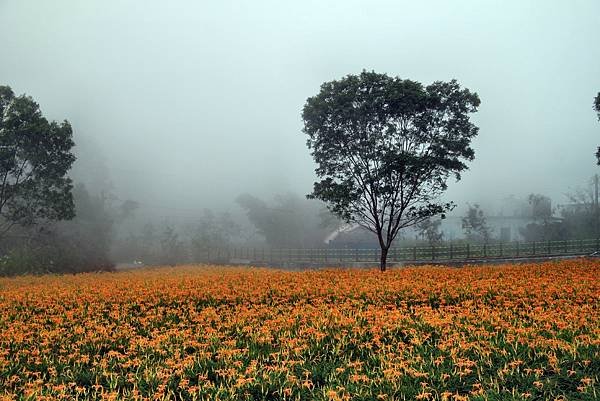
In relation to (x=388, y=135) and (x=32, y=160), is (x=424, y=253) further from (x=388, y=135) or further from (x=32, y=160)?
(x=32, y=160)

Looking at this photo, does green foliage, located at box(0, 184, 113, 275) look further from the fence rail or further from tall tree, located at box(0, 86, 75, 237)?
the fence rail

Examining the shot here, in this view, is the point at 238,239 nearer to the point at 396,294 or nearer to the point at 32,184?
the point at 32,184

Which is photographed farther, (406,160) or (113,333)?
(406,160)

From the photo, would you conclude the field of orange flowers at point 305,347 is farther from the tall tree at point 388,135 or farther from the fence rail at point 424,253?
the fence rail at point 424,253

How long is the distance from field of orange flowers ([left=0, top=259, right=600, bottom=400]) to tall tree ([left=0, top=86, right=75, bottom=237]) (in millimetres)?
18623

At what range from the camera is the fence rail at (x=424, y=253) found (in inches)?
1593

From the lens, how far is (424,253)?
41812 mm

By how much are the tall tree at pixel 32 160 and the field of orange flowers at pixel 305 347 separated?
18623 mm

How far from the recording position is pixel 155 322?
9.95 metres

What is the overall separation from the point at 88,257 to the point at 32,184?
7.18m

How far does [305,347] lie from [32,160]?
27.5 meters

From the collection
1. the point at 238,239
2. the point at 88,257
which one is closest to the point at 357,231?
the point at 238,239

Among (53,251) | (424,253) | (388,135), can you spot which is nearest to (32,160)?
(53,251)

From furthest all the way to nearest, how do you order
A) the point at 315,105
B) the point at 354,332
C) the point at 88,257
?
the point at 88,257 < the point at 315,105 < the point at 354,332
